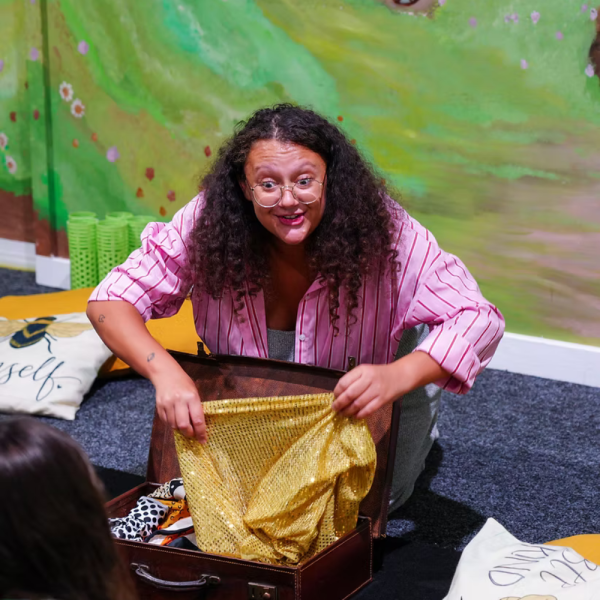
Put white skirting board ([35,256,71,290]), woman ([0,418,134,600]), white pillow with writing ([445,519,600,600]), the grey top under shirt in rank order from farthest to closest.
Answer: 1. white skirting board ([35,256,71,290])
2. the grey top under shirt
3. white pillow with writing ([445,519,600,600])
4. woman ([0,418,134,600])

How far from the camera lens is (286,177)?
5.55 ft

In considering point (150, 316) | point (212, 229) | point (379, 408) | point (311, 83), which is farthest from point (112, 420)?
point (311, 83)

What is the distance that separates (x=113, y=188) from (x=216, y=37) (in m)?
0.85

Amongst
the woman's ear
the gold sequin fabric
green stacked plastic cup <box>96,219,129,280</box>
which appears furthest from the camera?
green stacked plastic cup <box>96,219,129,280</box>

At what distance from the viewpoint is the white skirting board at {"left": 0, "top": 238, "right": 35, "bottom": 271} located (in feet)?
13.8

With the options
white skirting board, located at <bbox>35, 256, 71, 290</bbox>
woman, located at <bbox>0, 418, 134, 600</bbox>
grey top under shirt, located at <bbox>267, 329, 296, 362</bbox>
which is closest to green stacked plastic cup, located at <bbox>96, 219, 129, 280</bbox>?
white skirting board, located at <bbox>35, 256, 71, 290</bbox>

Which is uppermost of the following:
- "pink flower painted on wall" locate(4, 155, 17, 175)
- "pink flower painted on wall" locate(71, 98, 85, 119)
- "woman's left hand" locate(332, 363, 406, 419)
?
"pink flower painted on wall" locate(71, 98, 85, 119)

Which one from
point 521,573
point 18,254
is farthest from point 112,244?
point 521,573

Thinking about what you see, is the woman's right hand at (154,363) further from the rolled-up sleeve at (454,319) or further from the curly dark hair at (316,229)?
the rolled-up sleeve at (454,319)

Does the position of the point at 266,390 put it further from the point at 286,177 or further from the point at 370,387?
the point at 286,177

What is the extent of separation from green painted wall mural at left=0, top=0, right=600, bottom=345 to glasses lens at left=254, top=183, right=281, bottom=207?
3.72 feet

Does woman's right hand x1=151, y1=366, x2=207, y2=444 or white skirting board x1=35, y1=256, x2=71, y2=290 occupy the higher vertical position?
woman's right hand x1=151, y1=366, x2=207, y2=444

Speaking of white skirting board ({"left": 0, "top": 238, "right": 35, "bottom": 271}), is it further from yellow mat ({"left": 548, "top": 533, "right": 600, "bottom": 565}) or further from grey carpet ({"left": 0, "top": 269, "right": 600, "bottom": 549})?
yellow mat ({"left": 548, "top": 533, "right": 600, "bottom": 565})

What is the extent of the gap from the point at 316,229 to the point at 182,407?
1.59 feet
